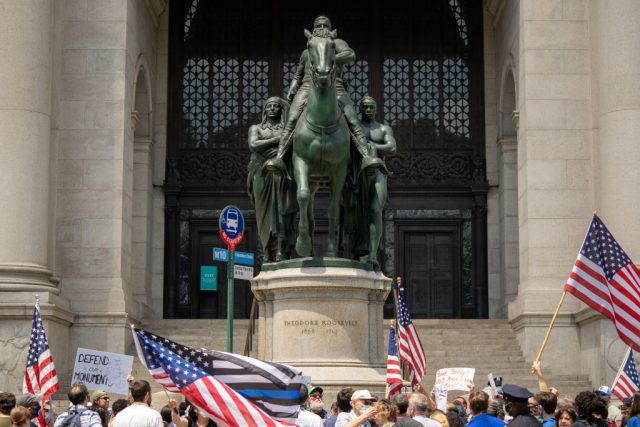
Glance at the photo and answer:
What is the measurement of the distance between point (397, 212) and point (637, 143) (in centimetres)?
994

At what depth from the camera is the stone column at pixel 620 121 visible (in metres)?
28.2

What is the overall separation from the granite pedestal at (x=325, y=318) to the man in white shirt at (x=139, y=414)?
702cm

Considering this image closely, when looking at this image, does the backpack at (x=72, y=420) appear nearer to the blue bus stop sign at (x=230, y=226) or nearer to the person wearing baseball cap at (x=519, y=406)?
the person wearing baseball cap at (x=519, y=406)

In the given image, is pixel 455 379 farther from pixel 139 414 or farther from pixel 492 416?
pixel 139 414

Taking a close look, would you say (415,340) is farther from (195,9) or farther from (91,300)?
(195,9)

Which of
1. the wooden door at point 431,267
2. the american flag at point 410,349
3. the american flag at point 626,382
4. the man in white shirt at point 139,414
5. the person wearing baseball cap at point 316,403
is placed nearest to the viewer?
the man in white shirt at point 139,414

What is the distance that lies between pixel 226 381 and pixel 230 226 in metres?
11.7

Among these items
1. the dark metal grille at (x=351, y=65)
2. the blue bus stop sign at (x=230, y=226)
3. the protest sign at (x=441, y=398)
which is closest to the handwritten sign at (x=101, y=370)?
the protest sign at (x=441, y=398)

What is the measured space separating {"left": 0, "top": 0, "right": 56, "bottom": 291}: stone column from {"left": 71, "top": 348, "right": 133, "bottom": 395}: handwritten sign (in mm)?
9581

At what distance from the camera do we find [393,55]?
3781cm

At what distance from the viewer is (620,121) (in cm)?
2872

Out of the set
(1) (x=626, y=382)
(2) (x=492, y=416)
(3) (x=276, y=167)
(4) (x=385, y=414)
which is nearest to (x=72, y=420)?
(4) (x=385, y=414)

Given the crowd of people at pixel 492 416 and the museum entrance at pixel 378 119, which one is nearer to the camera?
the crowd of people at pixel 492 416

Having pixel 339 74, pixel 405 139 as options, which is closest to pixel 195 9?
pixel 405 139
